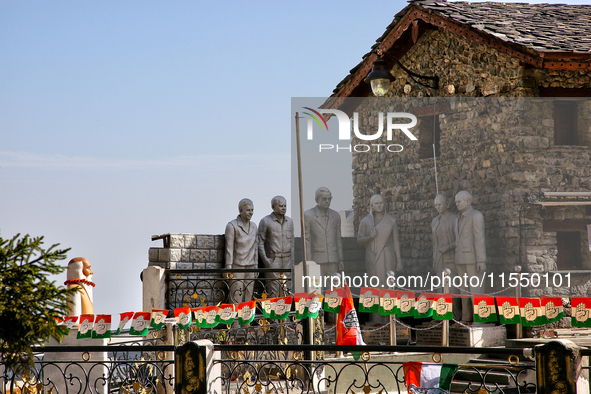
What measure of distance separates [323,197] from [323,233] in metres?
0.62

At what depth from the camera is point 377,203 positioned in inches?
478

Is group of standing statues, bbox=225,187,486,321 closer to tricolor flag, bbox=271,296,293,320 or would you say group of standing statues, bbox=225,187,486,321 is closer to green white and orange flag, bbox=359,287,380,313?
green white and orange flag, bbox=359,287,380,313

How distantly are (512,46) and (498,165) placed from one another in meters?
2.08

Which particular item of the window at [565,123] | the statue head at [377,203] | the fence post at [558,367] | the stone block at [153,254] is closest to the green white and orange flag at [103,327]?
the stone block at [153,254]

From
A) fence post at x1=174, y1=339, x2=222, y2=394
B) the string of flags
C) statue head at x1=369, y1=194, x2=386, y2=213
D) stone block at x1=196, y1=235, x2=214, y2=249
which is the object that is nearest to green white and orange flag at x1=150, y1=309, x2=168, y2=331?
the string of flags

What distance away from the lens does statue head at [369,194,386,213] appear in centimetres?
1209

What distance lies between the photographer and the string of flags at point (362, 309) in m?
7.75

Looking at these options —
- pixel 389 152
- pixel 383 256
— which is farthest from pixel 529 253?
pixel 389 152

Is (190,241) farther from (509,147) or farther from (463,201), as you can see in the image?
(509,147)

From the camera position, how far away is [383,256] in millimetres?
11773

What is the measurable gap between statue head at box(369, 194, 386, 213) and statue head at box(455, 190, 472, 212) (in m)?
1.29

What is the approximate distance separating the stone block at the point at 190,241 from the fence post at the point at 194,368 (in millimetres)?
6172

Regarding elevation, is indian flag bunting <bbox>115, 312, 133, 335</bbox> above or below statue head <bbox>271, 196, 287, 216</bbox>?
below

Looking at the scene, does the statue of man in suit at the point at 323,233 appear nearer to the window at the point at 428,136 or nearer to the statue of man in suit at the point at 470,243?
the statue of man in suit at the point at 470,243
